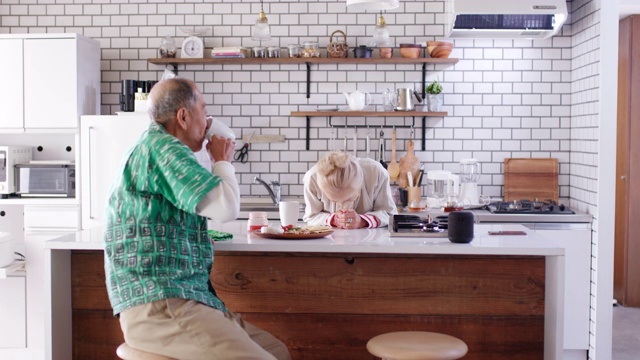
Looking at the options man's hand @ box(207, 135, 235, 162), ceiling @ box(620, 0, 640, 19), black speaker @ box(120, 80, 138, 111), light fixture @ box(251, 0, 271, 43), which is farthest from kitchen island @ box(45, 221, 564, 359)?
ceiling @ box(620, 0, 640, 19)

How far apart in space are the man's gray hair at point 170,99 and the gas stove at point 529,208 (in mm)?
3146

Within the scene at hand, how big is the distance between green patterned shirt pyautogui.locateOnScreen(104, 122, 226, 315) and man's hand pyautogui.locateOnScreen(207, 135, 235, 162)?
8.6 inches

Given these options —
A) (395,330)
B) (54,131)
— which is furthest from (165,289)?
(54,131)

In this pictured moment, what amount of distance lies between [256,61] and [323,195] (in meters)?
1.88

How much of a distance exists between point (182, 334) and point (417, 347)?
0.89 m

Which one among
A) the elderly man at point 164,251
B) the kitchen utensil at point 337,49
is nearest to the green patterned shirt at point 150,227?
the elderly man at point 164,251

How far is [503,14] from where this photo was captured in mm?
5738

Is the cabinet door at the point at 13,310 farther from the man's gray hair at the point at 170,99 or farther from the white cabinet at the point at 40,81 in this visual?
the man's gray hair at the point at 170,99

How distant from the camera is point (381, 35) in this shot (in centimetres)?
611

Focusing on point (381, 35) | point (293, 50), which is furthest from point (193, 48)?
point (381, 35)

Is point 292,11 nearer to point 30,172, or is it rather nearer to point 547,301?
point 30,172

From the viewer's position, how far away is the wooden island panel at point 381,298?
11.9 feet

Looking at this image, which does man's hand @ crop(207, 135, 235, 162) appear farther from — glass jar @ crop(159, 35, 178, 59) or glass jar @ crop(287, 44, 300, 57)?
glass jar @ crop(159, 35, 178, 59)

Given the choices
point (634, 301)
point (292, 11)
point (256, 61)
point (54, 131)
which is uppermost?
point (292, 11)
